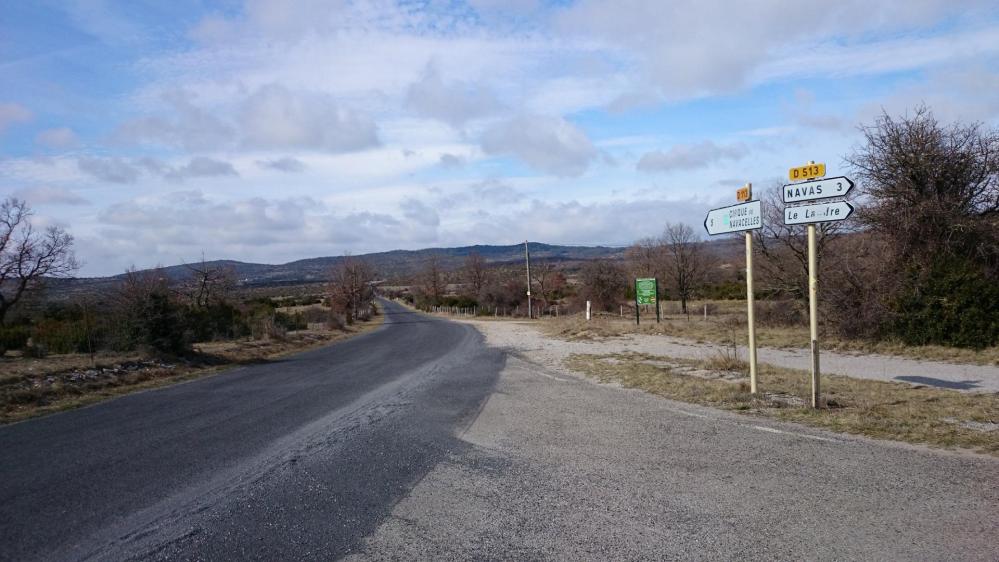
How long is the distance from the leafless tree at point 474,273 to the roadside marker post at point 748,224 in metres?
85.2

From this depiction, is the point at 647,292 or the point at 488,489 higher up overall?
the point at 647,292

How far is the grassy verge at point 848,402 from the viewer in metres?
7.04

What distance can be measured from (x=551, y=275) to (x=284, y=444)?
71.7 m

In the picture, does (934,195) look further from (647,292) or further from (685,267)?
(685,267)

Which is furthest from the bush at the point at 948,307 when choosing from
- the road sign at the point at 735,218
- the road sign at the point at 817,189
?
the road sign at the point at 817,189

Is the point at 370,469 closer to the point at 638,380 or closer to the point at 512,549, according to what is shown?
the point at 512,549

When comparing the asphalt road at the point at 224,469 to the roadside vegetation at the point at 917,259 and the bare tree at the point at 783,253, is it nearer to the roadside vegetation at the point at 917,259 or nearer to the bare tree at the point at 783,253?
the roadside vegetation at the point at 917,259

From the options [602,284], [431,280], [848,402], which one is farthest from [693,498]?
[431,280]

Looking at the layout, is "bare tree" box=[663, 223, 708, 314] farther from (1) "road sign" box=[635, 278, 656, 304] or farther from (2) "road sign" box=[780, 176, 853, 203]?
(2) "road sign" box=[780, 176, 853, 203]

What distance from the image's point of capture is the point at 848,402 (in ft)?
29.4

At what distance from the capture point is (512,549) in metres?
4.37

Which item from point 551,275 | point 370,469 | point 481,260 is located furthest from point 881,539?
point 481,260

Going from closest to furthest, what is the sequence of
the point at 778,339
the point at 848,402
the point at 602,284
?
1. the point at 848,402
2. the point at 778,339
3. the point at 602,284

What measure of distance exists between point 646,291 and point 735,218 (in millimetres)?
20657
